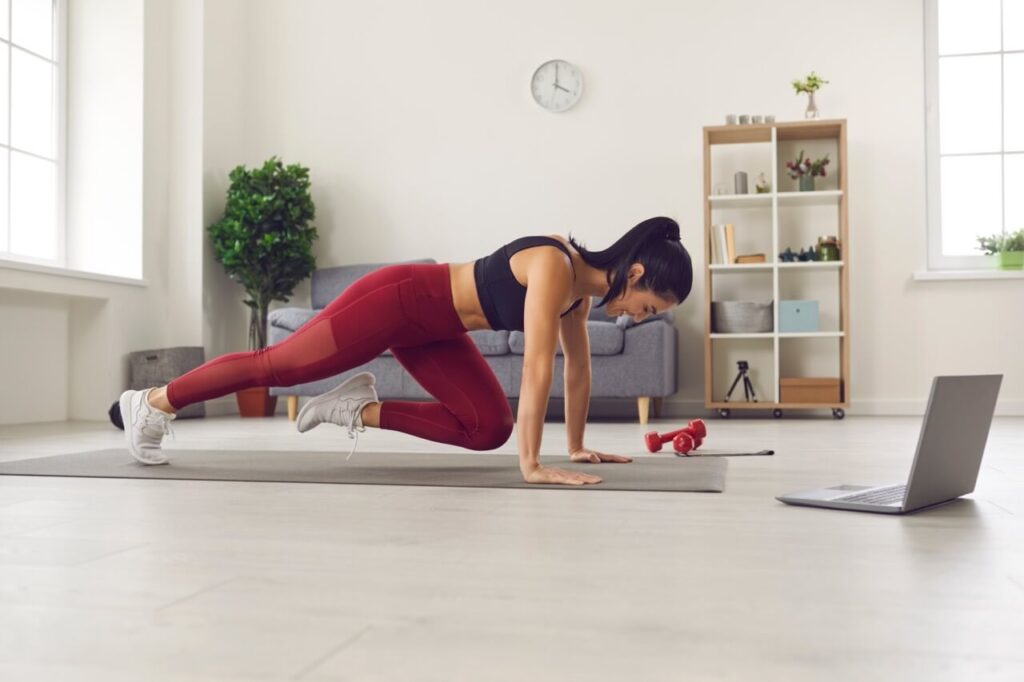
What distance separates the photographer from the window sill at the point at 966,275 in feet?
17.1

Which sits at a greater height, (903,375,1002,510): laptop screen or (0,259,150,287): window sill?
(0,259,150,287): window sill

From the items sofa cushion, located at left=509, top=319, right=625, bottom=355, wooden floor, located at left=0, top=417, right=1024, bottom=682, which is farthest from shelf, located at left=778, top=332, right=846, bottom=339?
wooden floor, located at left=0, top=417, right=1024, bottom=682

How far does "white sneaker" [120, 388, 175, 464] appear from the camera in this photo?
2.48 metres

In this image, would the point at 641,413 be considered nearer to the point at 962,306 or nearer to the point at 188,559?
the point at 962,306

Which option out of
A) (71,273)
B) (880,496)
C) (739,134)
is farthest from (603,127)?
(880,496)

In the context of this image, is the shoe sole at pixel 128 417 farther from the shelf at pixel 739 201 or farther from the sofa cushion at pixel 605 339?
the shelf at pixel 739 201

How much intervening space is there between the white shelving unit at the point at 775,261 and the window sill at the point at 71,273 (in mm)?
3096

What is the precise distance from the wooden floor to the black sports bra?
41cm

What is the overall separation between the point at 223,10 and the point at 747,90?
313 cm

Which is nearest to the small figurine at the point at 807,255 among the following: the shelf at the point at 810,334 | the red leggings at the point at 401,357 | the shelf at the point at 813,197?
the shelf at the point at 813,197

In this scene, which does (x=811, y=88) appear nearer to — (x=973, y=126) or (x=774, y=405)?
(x=973, y=126)

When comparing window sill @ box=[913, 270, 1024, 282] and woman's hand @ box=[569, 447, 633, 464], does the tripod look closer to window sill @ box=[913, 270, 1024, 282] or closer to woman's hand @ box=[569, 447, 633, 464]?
window sill @ box=[913, 270, 1024, 282]

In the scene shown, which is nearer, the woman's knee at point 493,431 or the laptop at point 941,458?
the laptop at point 941,458

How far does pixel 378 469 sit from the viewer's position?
2.53 m
